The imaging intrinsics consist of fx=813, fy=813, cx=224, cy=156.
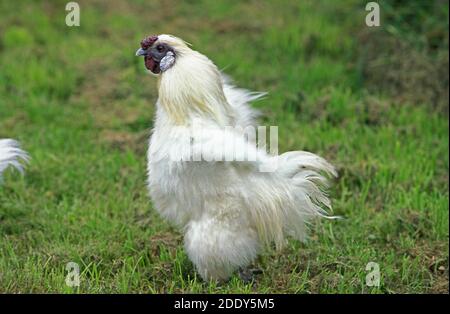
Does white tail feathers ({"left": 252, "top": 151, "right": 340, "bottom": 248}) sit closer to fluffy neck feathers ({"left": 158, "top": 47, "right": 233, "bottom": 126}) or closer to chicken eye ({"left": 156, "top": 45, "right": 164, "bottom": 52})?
fluffy neck feathers ({"left": 158, "top": 47, "right": 233, "bottom": 126})

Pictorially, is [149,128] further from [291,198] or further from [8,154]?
[291,198]

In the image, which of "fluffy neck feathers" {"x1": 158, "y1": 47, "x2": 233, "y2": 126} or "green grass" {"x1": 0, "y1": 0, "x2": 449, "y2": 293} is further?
"green grass" {"x1": 0, "y1": 0, "x2": 449, "y2": 293}

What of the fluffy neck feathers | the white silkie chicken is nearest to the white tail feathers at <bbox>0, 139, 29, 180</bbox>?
the white silkie chicken

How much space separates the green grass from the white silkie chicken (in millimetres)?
324

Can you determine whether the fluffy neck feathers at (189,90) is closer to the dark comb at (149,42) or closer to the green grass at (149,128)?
the dark comb at (149,42)

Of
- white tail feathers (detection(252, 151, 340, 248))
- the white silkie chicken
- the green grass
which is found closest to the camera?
the white silkie chicken

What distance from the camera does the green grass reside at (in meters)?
5.32

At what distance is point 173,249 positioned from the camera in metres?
5.51

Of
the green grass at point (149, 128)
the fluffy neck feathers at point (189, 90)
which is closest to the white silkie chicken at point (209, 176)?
the fluffy neck feathers at point (189, 90)

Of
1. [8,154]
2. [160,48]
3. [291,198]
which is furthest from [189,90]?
[8,154]

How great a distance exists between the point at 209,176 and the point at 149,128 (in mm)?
2659

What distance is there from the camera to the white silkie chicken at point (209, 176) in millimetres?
4723

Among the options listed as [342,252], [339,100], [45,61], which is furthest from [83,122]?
[342,252]

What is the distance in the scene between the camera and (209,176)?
15.6 feet
